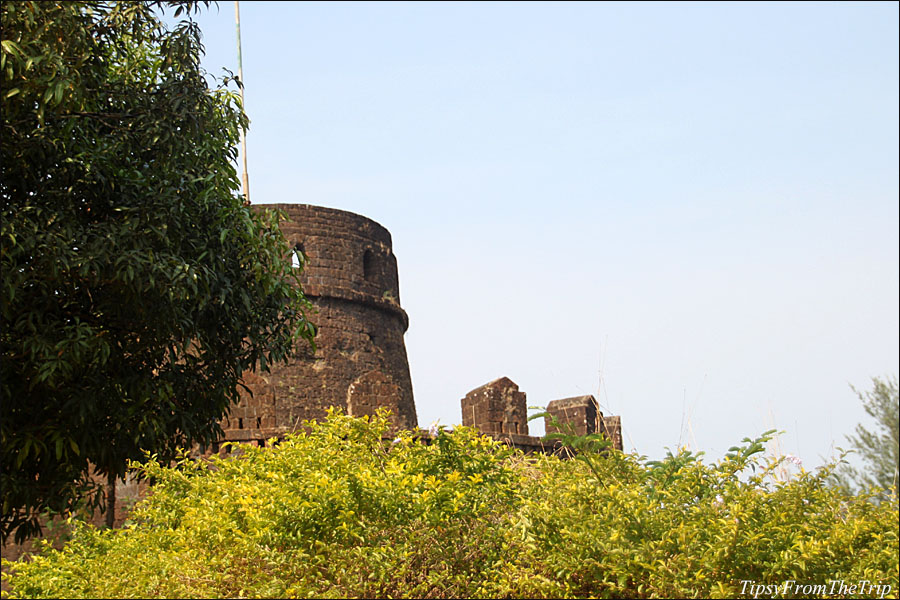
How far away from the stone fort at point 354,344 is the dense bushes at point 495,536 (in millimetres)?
8151

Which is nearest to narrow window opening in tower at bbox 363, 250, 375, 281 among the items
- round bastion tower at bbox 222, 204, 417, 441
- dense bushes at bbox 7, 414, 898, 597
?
round bastion tower at bbox 222, 204, 417, 441

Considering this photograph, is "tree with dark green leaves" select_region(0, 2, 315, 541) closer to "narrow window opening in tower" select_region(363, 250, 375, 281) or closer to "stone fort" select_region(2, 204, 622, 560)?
"stone fort" select_region(2, 204, 622, 560)

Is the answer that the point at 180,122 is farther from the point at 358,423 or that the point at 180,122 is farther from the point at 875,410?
the point at 875,410

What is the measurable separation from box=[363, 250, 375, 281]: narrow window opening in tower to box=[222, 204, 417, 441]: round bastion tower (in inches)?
0.5

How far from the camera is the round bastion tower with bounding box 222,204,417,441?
16625mm

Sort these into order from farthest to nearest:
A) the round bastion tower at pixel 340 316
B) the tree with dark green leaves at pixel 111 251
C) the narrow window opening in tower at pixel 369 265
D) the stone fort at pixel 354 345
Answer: the narrow window opening in tower at pixel 369 265
the round bastion tower at pixel 340 316
the stone fort at pixel 354 345
the tree with dark green leaves at pixel 111 251

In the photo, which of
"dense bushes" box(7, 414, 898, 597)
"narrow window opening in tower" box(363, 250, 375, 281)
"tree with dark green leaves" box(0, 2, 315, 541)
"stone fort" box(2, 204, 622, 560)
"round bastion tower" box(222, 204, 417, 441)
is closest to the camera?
"dense bushes" box(7, 414, 898, 597)

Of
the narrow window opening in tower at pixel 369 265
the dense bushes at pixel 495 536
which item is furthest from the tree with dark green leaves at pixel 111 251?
the narrow window opening in tower at pixel 369 265

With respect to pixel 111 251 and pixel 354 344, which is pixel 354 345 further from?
pixel 111 251

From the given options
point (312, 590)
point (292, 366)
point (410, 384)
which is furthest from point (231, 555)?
point (410, 384)

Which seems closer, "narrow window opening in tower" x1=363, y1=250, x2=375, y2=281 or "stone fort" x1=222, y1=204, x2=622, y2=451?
"stone fort" x1=222, y1=204, x2=622, y2=451

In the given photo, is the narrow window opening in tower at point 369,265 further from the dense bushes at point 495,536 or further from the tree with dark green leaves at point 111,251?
the dense bushes at point 495,536

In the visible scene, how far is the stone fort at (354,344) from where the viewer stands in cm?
1448

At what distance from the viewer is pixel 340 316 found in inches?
695
